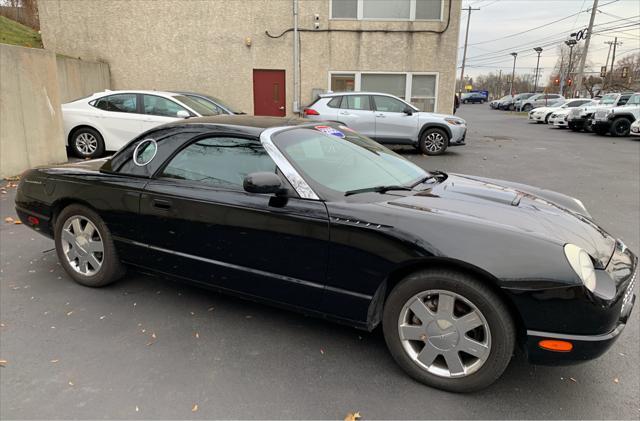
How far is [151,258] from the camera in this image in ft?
11.3

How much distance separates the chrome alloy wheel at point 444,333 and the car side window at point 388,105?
9556 mm

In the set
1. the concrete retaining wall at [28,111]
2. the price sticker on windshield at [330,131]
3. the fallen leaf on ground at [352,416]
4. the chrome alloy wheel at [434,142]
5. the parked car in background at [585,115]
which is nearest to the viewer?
the fallen leaf on ground at [352,416]

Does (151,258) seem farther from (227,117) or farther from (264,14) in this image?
(264,14)

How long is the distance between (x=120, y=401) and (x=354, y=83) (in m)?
13.2

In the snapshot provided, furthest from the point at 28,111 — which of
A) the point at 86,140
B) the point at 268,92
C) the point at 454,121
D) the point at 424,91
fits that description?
the point at 424,91

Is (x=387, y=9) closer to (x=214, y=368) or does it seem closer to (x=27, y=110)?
(x=27, y=110)

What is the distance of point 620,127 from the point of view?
17.6m

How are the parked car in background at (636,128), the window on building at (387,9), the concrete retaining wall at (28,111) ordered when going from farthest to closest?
1. the parked car in background at (636,128)
2. the window on building at (387,9)
3. the concrete retaining wall at (28,111)

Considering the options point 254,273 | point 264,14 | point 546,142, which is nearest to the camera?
point 254,273

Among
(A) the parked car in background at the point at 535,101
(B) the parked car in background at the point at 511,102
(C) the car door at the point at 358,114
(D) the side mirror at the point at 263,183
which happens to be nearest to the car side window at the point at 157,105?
(C) the car door at the point at 358,114

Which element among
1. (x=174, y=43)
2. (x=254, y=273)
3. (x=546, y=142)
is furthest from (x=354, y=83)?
(x=254, y=273)

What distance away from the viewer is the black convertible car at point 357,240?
2.30m

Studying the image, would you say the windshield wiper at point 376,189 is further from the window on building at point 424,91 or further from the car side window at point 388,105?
the window on building at point 424,91

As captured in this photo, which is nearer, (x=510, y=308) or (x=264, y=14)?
(x=510, y=308)
